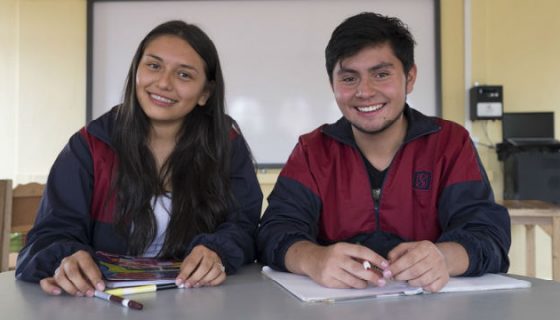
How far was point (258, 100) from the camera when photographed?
156 inches

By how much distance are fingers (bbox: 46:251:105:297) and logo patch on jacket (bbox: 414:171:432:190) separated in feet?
2.66

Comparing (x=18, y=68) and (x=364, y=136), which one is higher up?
(x=18, y=68)

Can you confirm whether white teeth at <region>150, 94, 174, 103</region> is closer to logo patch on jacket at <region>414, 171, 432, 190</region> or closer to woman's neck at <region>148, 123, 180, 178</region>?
woman's neck at <region>148, 123, 180, 178</region>

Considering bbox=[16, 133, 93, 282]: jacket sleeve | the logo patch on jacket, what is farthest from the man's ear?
bbox=[16, 133, 93, 282]: jacket sleeve

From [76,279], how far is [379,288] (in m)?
0.54

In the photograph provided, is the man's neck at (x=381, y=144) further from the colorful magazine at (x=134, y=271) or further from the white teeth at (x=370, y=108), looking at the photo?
the colorful magazine at (x=134, y=271)

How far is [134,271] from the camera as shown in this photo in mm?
1052

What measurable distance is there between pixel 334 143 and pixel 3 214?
106 cm

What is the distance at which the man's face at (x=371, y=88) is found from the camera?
4.62 feet

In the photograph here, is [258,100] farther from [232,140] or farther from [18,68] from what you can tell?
[232,140]

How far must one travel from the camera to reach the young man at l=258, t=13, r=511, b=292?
134 cm

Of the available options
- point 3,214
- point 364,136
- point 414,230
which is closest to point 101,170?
point 3,214

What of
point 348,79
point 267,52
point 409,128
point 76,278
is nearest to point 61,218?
point 76,278

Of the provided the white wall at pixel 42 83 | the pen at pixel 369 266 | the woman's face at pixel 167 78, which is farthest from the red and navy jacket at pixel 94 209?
the white wall at pixel 42 83
